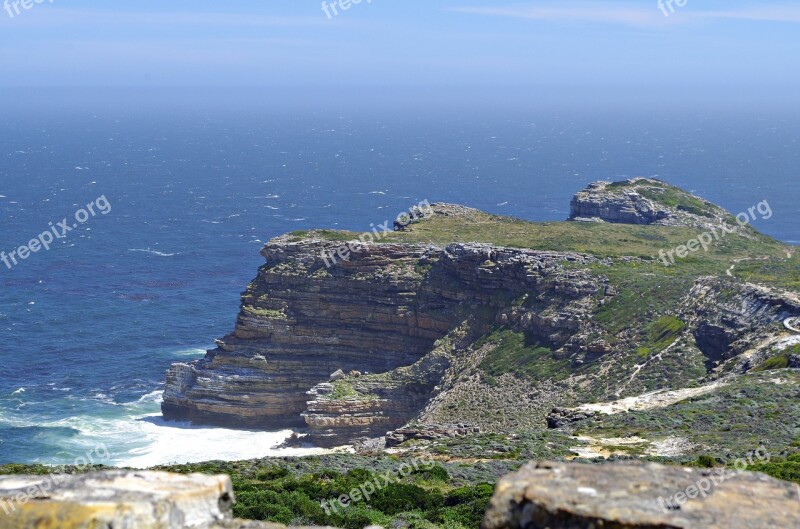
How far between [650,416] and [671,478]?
34.4 meters

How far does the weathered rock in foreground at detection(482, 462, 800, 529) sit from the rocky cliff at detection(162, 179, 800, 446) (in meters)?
47.4

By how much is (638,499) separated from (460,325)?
6158 cm

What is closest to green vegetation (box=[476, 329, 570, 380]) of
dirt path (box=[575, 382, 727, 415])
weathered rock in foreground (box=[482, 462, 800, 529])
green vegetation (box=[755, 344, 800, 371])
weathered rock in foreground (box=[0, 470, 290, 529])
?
dirt path (box=[575, 382, 727, 415])

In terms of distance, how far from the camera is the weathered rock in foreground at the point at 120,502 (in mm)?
12531

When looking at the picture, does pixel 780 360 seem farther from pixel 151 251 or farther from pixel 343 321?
pixel 151 251

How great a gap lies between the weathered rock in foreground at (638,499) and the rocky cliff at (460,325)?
47425 millimetres

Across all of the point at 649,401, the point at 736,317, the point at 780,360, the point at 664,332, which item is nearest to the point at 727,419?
the point at 649,401

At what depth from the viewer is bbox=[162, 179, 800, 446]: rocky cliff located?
208ft

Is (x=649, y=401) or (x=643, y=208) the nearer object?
(x=649, y=401)

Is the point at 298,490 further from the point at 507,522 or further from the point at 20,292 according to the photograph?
the point at 20,292

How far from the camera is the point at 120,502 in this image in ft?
41.6

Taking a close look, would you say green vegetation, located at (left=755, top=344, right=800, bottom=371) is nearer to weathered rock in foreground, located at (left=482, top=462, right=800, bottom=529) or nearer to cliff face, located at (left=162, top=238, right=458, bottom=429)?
cliff face, located at (left=162, top=238, right=458, bottom=429)

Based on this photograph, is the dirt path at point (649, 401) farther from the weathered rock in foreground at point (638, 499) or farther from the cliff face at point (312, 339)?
the weathered rock in foreground at point (638, 499)

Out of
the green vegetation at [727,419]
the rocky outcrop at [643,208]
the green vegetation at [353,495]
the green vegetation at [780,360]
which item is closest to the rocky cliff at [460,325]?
the green vegetation at [780,360]
